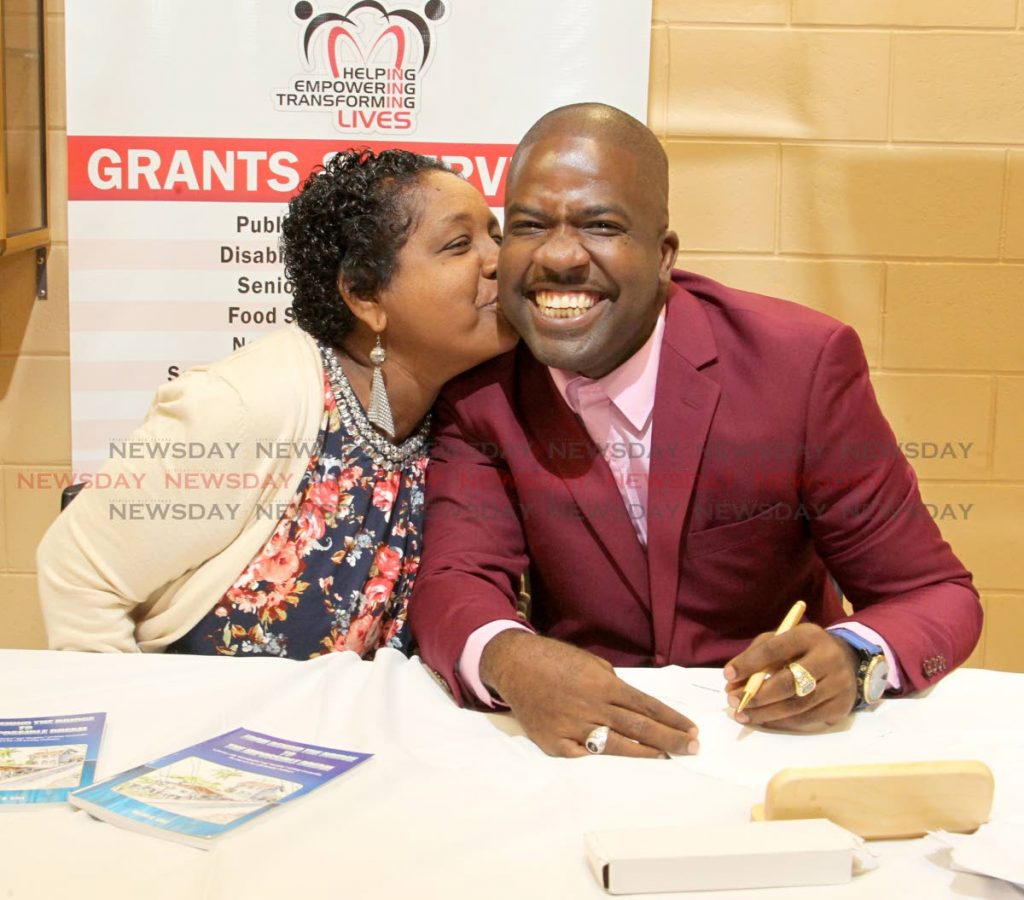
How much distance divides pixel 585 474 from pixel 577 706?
0.53 m

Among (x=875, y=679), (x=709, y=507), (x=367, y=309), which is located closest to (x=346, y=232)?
(x=367, y=309)

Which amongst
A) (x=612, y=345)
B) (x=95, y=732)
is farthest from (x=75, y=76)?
(x=95, y=732)

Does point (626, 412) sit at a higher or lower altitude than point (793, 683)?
higher

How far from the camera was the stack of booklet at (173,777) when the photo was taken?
106 centimetres

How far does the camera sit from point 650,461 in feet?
5.65

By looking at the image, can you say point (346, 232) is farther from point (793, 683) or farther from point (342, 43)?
point (793, 683)

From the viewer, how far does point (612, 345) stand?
174 centimetres

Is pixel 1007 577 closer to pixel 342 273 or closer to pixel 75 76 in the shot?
pixel 342 273

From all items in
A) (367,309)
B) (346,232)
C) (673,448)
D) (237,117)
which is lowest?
(673,448)

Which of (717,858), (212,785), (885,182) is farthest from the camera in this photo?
(885,182)

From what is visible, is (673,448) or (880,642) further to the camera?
(673,448)

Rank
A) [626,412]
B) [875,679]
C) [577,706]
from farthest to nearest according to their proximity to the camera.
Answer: [626,412]
[875,679]
[577,706]

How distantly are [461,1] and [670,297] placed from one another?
1.10m

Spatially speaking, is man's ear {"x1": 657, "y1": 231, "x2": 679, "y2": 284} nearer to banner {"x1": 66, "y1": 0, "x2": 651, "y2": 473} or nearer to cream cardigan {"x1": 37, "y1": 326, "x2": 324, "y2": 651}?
cream cardigan {"x1": 37, "y1": 326, "x2": 324, "y2": 651}
